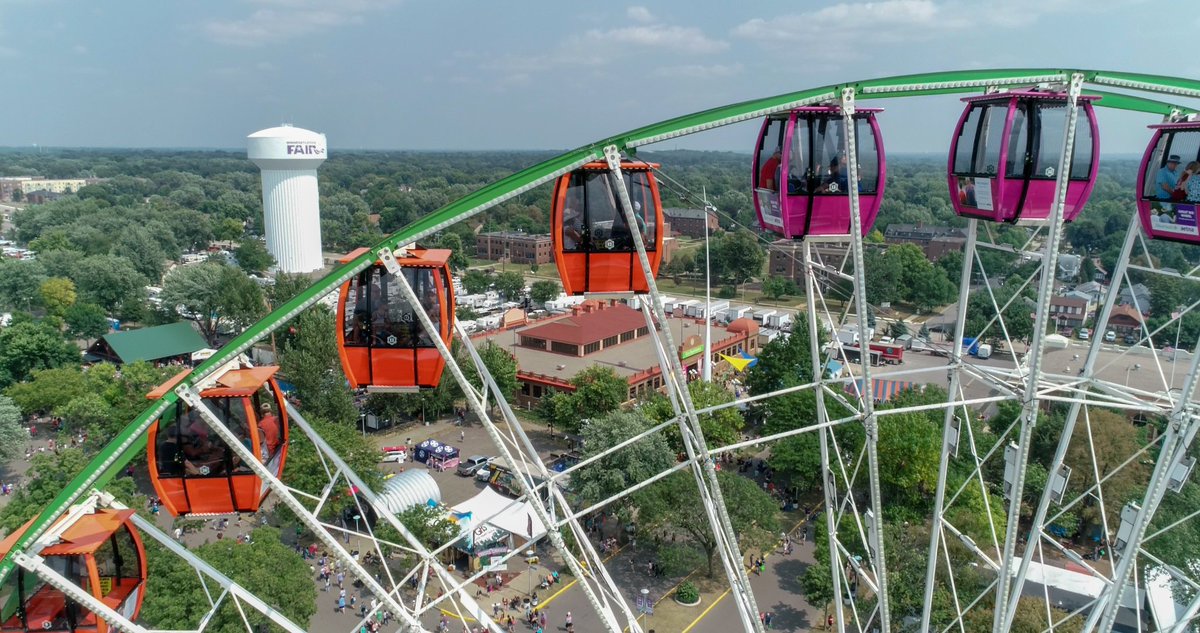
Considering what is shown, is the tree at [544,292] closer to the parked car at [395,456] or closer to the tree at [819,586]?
the parked car at [395,456]

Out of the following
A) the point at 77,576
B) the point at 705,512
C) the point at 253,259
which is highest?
the point at 77,576

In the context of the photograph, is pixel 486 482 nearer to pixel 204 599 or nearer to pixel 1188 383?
pixel 204 599

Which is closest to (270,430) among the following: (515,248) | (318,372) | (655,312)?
(655,312)

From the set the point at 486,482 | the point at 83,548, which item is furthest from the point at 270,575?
the point at 486,482

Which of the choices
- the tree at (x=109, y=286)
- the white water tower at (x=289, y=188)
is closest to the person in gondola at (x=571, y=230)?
the tree at (x=109, y=286)

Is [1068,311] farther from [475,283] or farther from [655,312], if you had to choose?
[655,312]

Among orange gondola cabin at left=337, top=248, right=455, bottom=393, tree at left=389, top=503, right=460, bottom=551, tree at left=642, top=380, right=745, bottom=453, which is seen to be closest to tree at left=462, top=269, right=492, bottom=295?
tree at left=642, top=380, right=745, bottom=453
